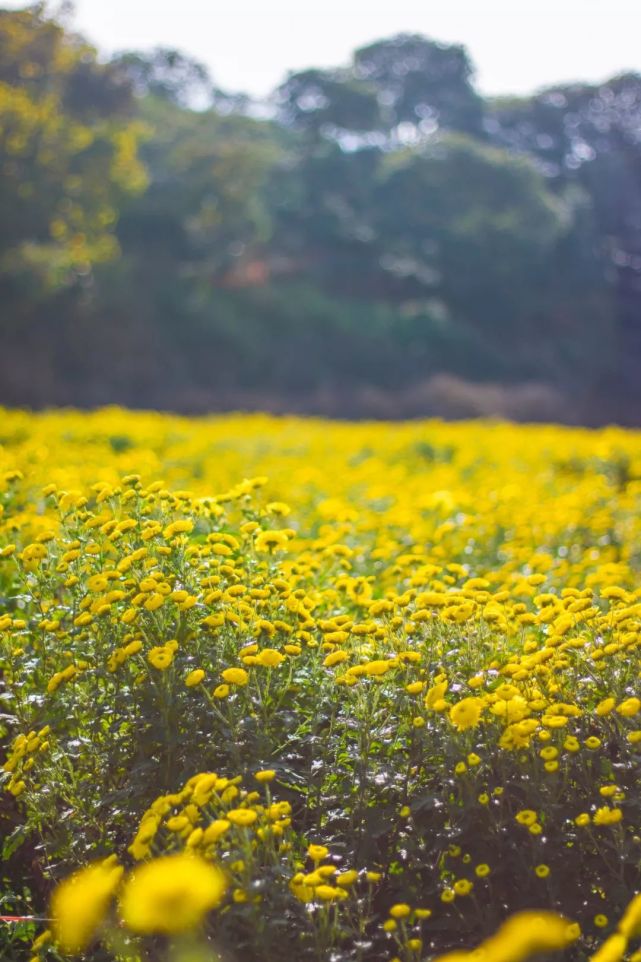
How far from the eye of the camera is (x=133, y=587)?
2594mm

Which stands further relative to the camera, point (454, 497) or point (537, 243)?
point (537, 243)

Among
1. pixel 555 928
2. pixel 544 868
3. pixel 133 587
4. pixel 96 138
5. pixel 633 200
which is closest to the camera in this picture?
pixel 555 928

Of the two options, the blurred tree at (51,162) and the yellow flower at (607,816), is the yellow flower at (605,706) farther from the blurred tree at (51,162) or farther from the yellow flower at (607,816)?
the blurred tree at (51,162)

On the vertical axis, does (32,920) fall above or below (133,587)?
below

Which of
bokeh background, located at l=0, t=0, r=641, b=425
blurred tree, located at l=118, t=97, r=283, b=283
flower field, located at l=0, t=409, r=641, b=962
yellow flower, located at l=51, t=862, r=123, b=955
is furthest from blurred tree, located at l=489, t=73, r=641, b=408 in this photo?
yellow flower, located at l=51, t=862, r=123, b=955

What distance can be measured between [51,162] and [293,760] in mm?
21658

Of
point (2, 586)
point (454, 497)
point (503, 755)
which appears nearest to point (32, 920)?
point (503, 755)

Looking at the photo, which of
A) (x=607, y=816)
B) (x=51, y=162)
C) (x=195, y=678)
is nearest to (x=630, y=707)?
(x=607, y=816)

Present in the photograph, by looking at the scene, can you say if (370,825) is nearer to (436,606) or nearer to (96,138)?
(436,606)

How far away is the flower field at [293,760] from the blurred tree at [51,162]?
19.8m

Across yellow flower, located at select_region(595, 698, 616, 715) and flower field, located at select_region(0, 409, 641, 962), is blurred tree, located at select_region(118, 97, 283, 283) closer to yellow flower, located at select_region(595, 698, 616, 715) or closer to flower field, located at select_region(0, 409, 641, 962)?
flower field, located at select_region(0, 409, 641, 962)

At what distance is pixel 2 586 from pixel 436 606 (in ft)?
5.74

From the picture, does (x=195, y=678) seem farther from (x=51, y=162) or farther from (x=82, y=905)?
(x=51, y=162)

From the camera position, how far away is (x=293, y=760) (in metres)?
2.46
